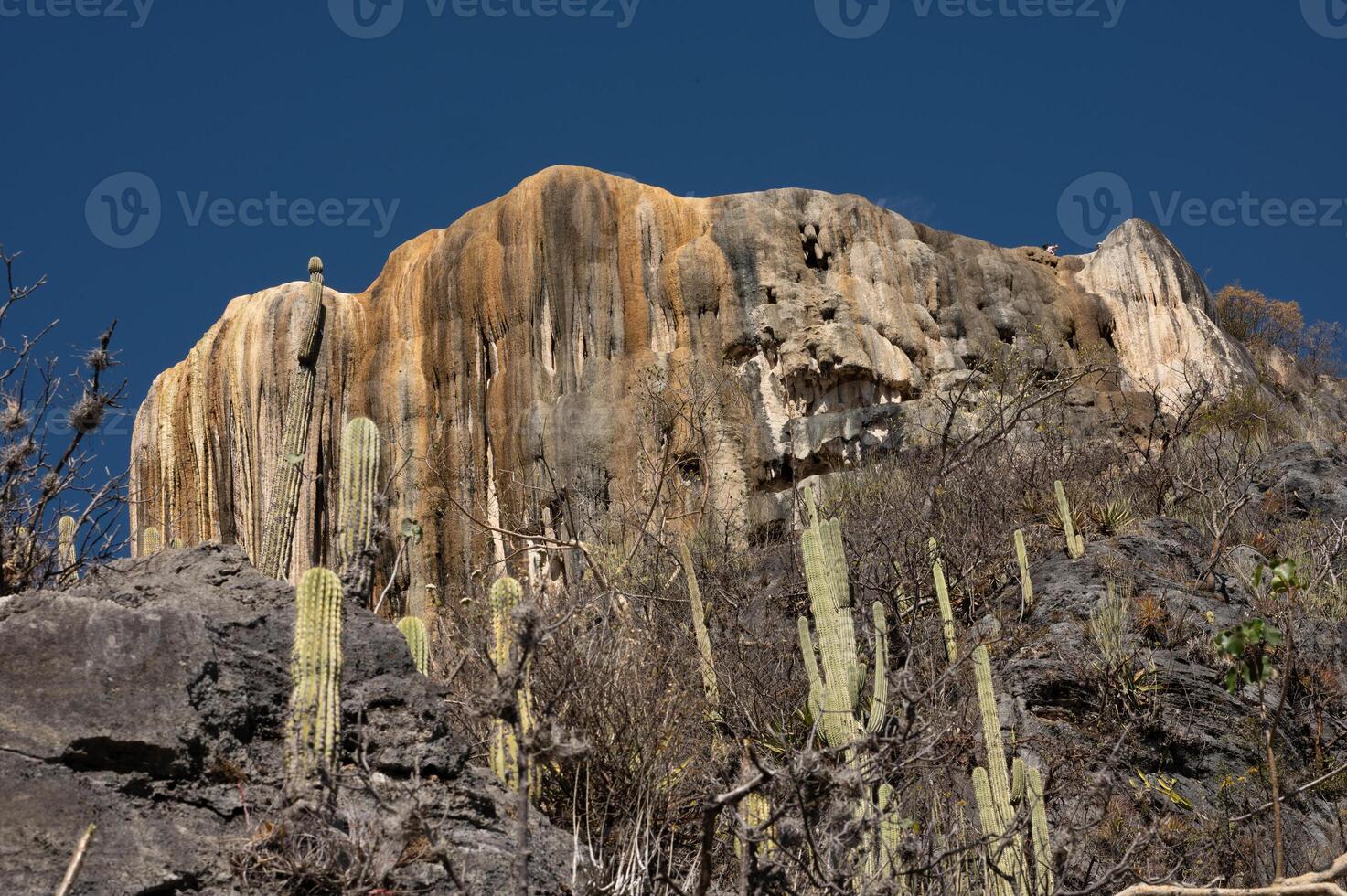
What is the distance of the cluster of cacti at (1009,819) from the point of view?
7.36 metres

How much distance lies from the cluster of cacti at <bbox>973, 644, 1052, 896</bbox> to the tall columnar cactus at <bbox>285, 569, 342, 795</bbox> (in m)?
3.29

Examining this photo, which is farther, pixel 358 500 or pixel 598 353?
pixel 598 353

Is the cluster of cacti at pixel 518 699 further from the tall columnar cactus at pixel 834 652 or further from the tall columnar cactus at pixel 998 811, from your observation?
the tall columnar cactus at pixel 998 811

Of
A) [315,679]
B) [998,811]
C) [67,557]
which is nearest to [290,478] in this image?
[67,557]

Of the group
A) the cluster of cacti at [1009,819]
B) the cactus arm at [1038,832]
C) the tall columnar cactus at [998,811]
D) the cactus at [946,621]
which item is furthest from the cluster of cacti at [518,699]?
the cactus at [946,621]

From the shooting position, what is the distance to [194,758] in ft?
19.7

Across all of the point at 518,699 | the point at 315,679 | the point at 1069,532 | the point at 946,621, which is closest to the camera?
the point at 315,679

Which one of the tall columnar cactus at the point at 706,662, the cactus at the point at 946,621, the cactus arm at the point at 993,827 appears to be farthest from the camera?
the cactus at the point at 946,621

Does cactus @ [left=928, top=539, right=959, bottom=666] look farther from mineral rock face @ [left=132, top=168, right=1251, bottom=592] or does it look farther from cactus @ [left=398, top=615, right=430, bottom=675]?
mineral rock face @ [left=132, top=168, right=1251, bottom=592]

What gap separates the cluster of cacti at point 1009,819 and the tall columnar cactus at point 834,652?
2.17 feet

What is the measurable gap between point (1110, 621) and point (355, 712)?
7546 millimetres

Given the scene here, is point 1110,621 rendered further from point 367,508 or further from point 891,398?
point 891,398

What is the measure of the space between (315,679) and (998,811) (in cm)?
386

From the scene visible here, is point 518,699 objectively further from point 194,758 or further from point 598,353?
point 598,353
